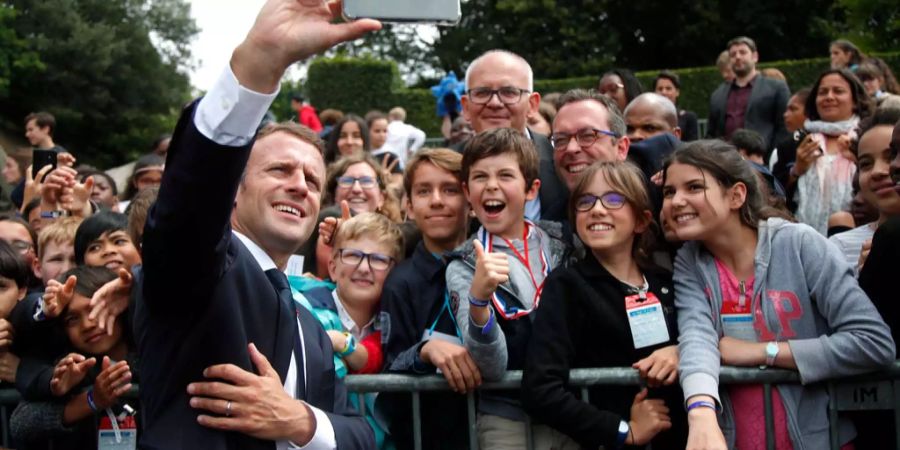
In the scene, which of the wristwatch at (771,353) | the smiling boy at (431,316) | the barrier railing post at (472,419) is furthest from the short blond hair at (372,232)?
the wristwatch at (771,353)

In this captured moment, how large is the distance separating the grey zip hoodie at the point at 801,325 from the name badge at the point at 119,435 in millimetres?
2137

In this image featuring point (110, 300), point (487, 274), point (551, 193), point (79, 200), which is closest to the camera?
point (487, 274)

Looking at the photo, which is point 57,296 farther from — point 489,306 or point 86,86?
point 86,86

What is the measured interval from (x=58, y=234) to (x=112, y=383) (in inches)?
64.9

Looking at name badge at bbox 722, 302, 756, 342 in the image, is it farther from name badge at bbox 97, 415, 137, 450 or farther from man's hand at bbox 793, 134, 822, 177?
man's hand at bbox 793, 134, 822, 177

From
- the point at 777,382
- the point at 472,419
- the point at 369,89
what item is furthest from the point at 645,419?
the point at 369,89

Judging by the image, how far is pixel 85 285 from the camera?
13.8 feet

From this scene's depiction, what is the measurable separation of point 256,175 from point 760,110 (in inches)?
329

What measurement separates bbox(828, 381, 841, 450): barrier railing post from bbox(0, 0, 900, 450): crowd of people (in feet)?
0.09

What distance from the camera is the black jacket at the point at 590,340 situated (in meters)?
3.70

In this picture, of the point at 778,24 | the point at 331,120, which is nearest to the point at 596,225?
the point at 331,120

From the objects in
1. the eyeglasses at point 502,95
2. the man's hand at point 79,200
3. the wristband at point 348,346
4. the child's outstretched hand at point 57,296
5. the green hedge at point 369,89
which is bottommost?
the wristband at point 348,346

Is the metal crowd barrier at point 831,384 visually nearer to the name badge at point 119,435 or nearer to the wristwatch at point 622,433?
the wristwatch at point 622,433

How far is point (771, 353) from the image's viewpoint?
3.62 meters
